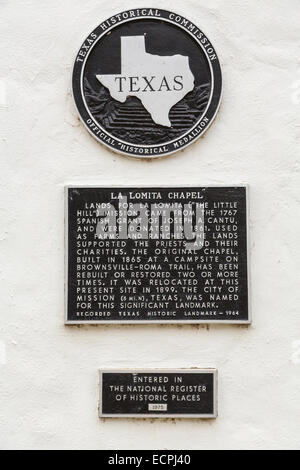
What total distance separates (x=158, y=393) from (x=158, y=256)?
98cm

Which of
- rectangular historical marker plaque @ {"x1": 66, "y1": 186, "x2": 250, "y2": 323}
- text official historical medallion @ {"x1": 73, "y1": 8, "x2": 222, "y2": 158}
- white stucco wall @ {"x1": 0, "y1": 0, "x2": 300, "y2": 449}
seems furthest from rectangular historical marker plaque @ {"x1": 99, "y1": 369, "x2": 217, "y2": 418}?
text official historical medallion @ {"x1": 73, "y1": 8, "x2": 222, "y2": 158}

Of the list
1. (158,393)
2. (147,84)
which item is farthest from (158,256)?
(147,84)

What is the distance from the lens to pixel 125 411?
4.97 meters

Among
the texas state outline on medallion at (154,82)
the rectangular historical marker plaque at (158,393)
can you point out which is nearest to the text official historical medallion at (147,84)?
the texas state outline on medallion at (154,82)

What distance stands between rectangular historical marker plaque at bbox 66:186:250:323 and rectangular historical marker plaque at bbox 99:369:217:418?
1.28 feet

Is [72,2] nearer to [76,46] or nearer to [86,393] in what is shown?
[76,46]

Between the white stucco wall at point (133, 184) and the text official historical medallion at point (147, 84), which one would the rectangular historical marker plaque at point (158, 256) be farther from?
the text official historical medallion at point (147, 84)

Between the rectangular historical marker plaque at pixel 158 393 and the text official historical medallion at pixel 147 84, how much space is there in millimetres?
1614

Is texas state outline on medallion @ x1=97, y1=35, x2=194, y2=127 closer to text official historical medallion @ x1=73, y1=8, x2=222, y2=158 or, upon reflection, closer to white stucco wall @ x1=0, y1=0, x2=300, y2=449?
text official historical medallion @ x1=73, y1=8, x2=222, y2=158

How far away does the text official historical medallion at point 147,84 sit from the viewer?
5.12 m

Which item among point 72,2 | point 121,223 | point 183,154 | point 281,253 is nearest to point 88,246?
point 121,223

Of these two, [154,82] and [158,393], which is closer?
[158,393]

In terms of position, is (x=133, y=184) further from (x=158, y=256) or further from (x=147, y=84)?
(x=147, y=84)

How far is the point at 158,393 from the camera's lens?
16.3 ft
